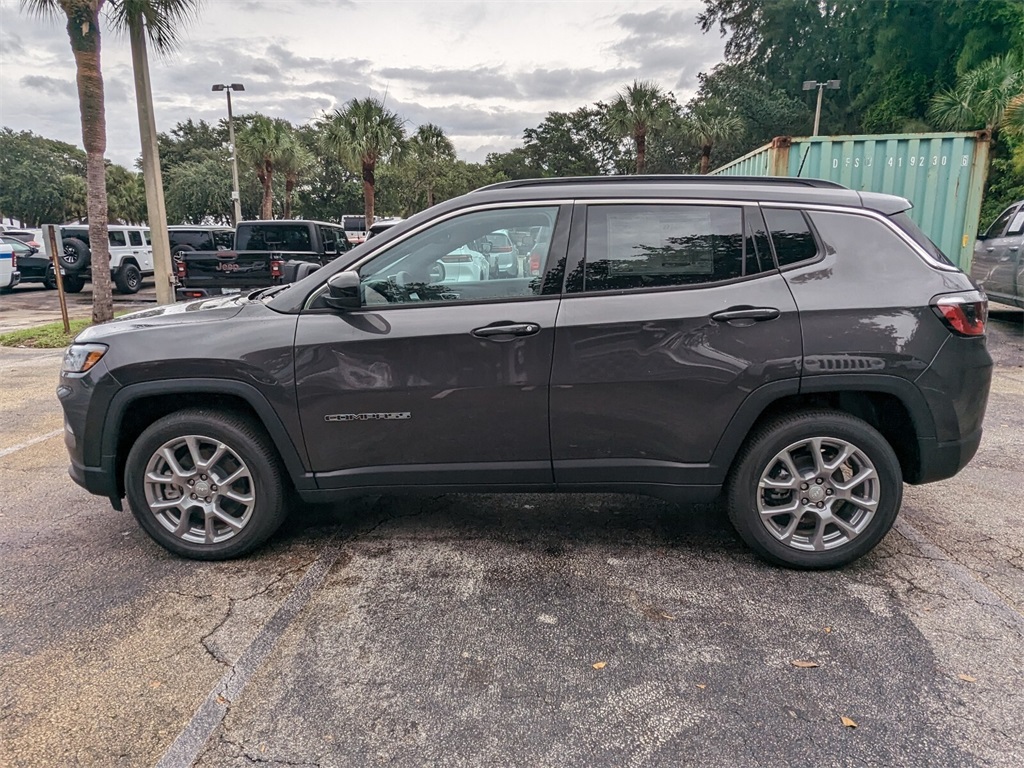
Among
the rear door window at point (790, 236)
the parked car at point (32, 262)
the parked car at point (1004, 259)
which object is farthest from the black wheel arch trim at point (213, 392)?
the parked car at point (32, 262)

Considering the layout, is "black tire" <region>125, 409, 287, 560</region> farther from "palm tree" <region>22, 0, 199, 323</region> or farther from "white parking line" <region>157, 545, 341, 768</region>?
"palm tree" <region>22, 0, 199, 323</region>

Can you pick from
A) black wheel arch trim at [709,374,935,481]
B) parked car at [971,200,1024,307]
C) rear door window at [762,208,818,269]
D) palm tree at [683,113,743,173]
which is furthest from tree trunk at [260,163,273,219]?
black wheel arch trim at [709,374,935,481]

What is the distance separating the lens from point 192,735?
7.14 ft

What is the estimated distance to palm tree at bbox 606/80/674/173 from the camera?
26.8 meters

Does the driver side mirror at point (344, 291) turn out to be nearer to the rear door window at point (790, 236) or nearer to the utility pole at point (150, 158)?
the rear door window at point (790, 236)

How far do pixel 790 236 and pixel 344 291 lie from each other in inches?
81.0

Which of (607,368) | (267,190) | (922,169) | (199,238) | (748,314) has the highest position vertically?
(267,190)

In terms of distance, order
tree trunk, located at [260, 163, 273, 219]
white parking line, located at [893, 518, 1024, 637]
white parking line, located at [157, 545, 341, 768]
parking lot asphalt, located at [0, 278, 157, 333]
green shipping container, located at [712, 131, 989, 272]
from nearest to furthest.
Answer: white parking line, located at [157, 545, 341, 768] < white parking line, located at [893, 518, 1024, 637] < green shipping container, located at [712, 131, 989, 272] < parking lot asphalt, located at [0, 278, 157, 333] < tree trunk, located at [260, 163, 273, 219]

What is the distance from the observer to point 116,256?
64.1 feet

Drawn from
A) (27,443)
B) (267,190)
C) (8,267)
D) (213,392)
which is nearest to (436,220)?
(213,392)

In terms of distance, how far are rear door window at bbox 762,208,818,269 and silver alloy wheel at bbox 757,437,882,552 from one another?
83cm

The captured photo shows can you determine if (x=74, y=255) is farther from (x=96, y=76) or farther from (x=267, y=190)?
(x=267, y=190)

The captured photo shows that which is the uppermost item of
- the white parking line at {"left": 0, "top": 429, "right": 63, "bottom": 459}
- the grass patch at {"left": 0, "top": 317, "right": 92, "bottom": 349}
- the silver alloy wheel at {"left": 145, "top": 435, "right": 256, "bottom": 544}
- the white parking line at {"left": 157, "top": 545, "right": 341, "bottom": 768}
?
the silver alloy wheel at {"left": 145, "top": 435, "right": 256, "bottom": 544}

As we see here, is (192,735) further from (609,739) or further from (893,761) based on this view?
(893,761)
